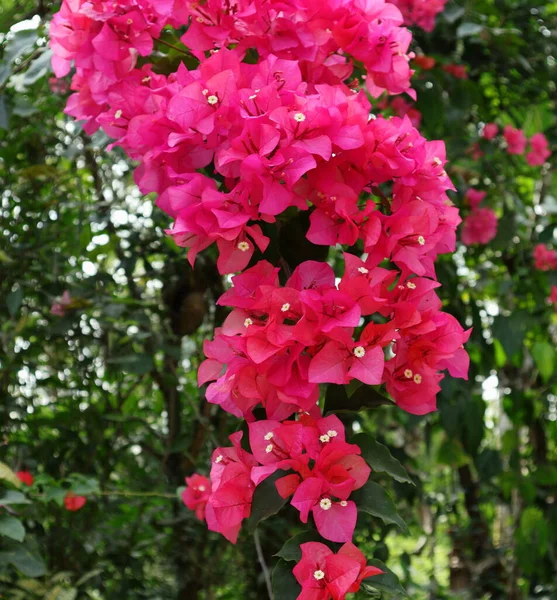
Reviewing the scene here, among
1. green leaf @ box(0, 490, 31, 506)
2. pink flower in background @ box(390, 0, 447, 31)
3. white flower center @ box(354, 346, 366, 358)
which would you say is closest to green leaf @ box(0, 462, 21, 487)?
green leaf @ box(0, 490, 31, 506)

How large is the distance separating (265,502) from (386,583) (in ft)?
0.36

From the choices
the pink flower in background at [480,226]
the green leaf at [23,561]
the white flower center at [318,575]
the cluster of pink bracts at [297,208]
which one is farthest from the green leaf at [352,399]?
the pink flower in background at [480,226]

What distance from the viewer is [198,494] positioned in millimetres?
1020

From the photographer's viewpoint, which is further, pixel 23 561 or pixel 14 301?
pixel 14 301

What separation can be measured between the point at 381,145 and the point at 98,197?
994 mm

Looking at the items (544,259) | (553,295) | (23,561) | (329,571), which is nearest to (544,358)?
(553,295)

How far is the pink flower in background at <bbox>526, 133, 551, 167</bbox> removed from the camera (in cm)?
196

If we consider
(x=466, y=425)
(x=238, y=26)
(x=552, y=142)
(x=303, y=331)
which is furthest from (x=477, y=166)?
(x=303, y=331)

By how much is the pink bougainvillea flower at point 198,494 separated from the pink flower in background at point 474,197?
1.03 m

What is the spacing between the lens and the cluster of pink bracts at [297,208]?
1.78 feet

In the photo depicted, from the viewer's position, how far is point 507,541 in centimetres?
247

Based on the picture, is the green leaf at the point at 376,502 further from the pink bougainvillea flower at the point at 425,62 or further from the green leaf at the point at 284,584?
the pink bougainvillea flower at the point at 425,62

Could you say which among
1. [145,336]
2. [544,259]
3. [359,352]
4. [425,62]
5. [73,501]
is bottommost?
[544,259]

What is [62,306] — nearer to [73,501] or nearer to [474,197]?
[73,501]
